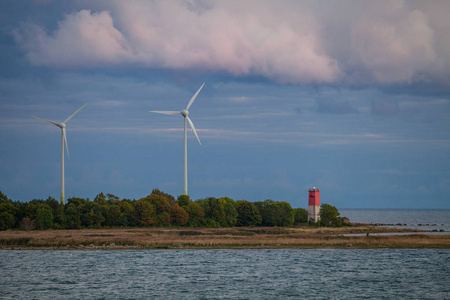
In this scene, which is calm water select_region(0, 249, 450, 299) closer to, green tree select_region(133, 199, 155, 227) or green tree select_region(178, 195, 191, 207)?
green tree select_region(133, 199, 155, 227)

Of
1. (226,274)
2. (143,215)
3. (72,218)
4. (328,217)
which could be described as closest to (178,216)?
(143,215)

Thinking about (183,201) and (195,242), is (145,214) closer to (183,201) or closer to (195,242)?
(183,201)

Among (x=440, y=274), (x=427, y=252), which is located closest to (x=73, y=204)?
(x=427, y=252)

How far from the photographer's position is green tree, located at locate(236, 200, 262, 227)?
481 feet

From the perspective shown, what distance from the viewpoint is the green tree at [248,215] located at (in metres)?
147

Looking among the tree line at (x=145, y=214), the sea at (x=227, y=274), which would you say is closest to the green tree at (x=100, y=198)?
the tree line at (x=145, y=214)

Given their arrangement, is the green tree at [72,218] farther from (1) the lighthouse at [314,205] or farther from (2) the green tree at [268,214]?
(1) the lighthouse at [314,205]

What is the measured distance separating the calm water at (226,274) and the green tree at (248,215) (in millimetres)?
53183

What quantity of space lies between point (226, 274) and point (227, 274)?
4.7 inches

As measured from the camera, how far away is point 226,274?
222 ft

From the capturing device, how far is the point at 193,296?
5366 centimetres

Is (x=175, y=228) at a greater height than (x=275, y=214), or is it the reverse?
(x=275, y=214)

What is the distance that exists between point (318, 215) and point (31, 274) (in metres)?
99.8

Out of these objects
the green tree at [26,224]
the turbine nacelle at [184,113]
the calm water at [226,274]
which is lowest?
the calm water at [226,274]
